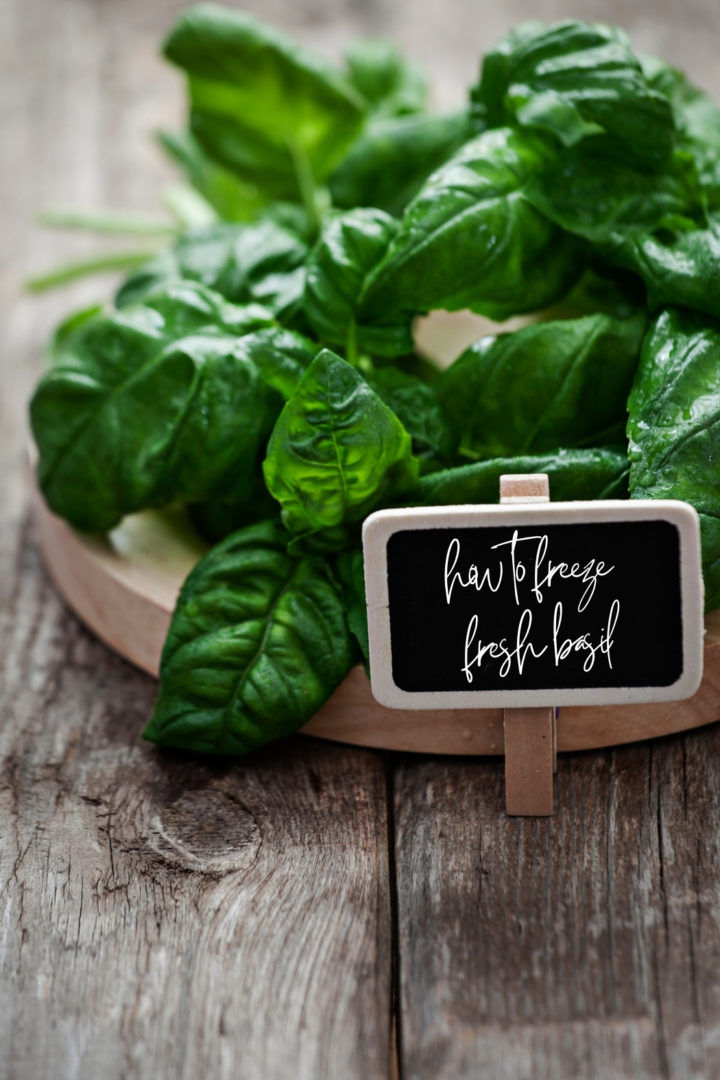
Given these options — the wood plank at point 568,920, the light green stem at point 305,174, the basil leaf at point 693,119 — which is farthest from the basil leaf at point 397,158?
the wood plank at point 568,920

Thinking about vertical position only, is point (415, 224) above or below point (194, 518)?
above

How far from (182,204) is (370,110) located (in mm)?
257

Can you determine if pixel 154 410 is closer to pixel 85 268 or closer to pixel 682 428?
pixel 682 428

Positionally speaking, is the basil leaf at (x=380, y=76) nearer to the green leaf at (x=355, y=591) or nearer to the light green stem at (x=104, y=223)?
the light green stem at (x=104, y=223)

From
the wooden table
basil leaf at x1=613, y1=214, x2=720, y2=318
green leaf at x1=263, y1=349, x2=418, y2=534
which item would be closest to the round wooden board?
the wooden table

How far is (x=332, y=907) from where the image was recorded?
78 cm

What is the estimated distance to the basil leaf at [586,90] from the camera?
0.91 metres

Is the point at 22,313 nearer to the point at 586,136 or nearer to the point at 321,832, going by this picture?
the point at 586,136

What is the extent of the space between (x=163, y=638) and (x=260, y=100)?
22.2 inches

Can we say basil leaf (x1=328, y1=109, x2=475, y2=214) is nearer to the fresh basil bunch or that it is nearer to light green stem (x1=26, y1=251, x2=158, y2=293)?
the fresh basil bunch

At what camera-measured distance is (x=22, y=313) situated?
1.55 metres

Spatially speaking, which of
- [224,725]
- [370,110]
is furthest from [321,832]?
[370,110]

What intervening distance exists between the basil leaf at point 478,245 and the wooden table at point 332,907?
0.34m

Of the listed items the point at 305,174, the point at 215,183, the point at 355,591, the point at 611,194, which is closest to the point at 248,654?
the point at 355,591
